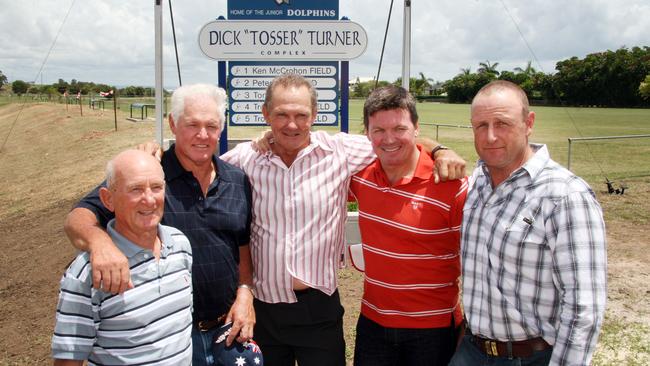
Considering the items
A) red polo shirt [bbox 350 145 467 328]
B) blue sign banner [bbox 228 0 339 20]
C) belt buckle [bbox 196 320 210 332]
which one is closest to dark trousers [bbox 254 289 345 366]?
red polo shirt [bbox 350 145 467 328]

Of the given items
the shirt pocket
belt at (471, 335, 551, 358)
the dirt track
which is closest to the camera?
the shirt pocket

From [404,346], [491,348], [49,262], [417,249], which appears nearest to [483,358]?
[491,348]

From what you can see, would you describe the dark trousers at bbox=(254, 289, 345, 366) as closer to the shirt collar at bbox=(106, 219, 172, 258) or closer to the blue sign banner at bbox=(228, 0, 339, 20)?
the shirt collar at bbox=(106, 219, 172, 258)

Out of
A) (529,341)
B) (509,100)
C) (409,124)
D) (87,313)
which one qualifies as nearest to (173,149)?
(87,313)

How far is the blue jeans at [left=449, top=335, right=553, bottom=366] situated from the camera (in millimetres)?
2180

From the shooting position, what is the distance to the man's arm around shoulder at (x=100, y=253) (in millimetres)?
1900

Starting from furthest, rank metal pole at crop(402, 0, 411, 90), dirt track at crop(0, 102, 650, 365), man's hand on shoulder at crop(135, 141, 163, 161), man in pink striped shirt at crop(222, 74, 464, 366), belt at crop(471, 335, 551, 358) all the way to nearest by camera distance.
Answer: metal pole at crop(402, 0, 411, 90), dirt track at crop(0, 102, 650, 365), man in pink striped shirt at crop(222, 74, 464, 366), man's hand on shoulder at crop(135, 141, 163, 161), belt at crop(471, 335, 551, 358)

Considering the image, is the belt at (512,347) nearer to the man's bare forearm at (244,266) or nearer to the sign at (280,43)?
the man's bare forearm at (244,266)

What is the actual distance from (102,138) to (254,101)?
19332mm

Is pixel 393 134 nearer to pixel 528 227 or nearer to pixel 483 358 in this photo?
pixel 528 227

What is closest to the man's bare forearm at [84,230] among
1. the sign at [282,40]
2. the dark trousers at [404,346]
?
the dark trousers at [404,346]

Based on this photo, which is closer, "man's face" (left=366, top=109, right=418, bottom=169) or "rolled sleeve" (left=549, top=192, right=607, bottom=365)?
"rolled sleeve" (left=549, top=192, right=607, bottom=365)

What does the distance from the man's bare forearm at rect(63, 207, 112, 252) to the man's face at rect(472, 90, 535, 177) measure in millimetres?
1582

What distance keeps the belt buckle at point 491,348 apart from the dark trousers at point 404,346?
376mm
